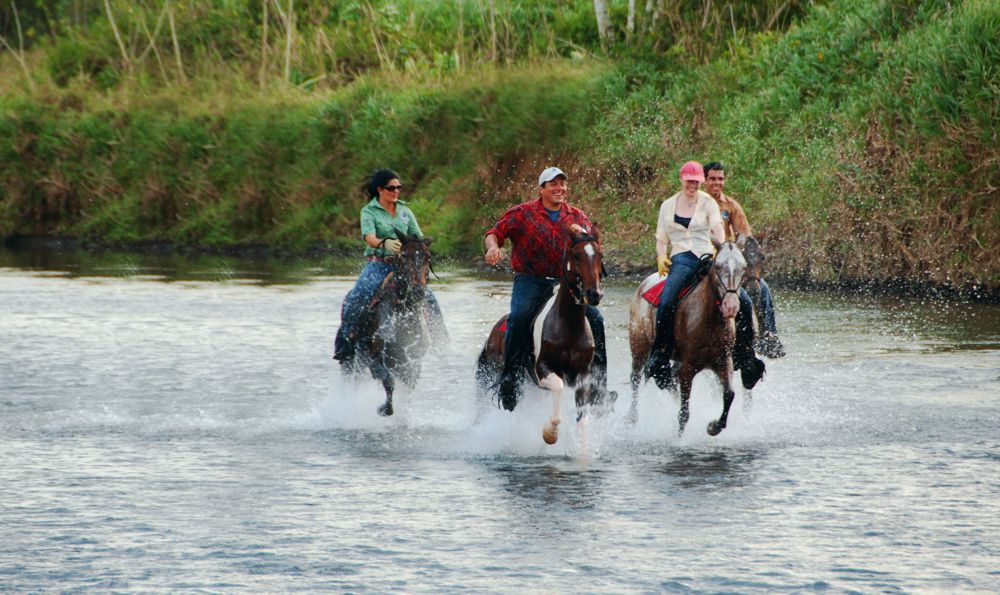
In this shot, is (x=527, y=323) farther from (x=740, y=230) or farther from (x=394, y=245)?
(x=740, y=230)

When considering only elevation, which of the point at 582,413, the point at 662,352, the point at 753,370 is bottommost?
the point at 582,413

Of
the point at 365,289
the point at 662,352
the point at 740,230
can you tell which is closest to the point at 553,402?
the point at 662,352

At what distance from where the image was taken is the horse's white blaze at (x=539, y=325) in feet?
35.4

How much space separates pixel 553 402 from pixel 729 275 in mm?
1541

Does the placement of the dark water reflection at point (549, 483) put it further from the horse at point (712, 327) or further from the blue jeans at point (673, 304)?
the blue jeans at point (673, 304)

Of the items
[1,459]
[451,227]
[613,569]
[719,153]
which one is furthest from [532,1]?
[613,569]

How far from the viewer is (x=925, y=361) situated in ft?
53.0

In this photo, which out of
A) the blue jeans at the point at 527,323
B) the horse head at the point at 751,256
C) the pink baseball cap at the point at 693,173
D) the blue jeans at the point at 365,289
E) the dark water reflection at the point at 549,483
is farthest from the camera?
the blue jeans at the point at 365,289

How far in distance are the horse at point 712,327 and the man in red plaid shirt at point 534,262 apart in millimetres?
693

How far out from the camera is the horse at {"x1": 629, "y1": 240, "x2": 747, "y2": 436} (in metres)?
11.0

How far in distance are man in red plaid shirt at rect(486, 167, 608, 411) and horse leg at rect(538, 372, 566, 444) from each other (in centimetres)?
49

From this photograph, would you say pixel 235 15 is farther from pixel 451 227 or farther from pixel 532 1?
pixel 451 227

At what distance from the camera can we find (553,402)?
10.6 metres

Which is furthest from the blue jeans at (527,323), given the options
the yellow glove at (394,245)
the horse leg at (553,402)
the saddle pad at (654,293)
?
the yellow glove at (394,245)
